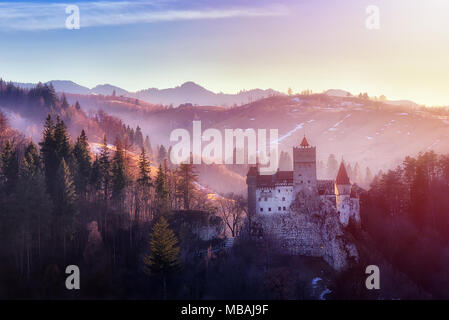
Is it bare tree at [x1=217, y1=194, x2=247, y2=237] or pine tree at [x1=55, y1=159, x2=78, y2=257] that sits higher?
pine tree at [x1=55, y1=159, x2=78, y2=257]

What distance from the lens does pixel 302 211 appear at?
66.2 meters

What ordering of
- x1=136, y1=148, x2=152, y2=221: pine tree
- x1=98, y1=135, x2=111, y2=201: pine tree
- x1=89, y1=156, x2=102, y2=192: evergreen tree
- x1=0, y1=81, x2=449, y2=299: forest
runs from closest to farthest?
x1=0, y1=81, x2=449, y2=299: forest, x1=89, y1=156, x2=102, y2=192: evergreen tree, x1=98, y1=135, x2=111, y2=201: pine tree, x1=136, y1=148, x2=152, y2=221: pine tree

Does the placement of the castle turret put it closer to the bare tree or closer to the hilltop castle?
the hilltop castle

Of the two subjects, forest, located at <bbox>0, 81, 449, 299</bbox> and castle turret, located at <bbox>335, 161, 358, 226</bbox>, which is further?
castle turret, located at <bbox>335, 161, 358, 226</bbox>

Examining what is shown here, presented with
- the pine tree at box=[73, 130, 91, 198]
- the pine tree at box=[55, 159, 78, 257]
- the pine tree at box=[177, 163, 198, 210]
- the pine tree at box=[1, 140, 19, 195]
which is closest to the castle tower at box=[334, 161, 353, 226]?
the pine tree at box=[177, 163, 198, 210]

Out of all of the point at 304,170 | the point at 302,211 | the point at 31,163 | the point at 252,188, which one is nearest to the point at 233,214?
the point at 252,188

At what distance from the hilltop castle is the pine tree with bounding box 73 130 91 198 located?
21867 millimetres

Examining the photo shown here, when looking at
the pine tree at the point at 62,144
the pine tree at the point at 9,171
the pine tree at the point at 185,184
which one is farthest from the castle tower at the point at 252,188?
the pine tree at the point at 9,171

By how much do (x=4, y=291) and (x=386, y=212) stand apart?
174ft

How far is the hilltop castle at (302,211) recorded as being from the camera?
216 feet

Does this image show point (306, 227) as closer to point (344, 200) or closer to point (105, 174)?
point (344, 200)

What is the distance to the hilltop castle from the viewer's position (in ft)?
216

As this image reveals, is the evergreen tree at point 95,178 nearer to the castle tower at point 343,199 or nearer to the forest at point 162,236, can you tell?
the forest at point 162,236
